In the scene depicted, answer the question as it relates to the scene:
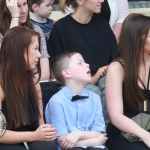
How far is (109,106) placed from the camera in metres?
3.21

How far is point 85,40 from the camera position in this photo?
398 cm

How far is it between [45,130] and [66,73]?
50 centimetres

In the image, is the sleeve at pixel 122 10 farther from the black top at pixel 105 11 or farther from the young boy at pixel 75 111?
the young boy at pixel 75 111

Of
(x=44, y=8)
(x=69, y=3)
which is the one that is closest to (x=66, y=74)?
(x=69, y=3)

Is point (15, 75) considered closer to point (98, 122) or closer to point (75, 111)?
point (75, 111)

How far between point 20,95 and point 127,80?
2.32 feet

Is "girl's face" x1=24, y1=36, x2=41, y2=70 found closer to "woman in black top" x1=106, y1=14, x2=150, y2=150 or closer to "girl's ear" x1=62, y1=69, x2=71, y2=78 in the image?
"girl's ear" x1=62, y1=69, x2=71, y2=78

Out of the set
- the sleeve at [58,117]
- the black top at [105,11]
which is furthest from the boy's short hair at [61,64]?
the black top at [105,11]

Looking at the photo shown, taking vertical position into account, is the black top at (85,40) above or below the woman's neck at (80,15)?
below

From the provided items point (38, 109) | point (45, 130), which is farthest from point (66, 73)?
point (45, 130)

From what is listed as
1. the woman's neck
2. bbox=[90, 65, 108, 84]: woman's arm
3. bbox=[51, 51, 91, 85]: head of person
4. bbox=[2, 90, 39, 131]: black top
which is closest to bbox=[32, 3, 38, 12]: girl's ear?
the woman's neck

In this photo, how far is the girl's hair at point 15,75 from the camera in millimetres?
2977

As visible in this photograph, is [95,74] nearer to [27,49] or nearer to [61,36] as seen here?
[61,36]

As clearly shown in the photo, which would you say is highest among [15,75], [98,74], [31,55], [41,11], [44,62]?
[41,11]
